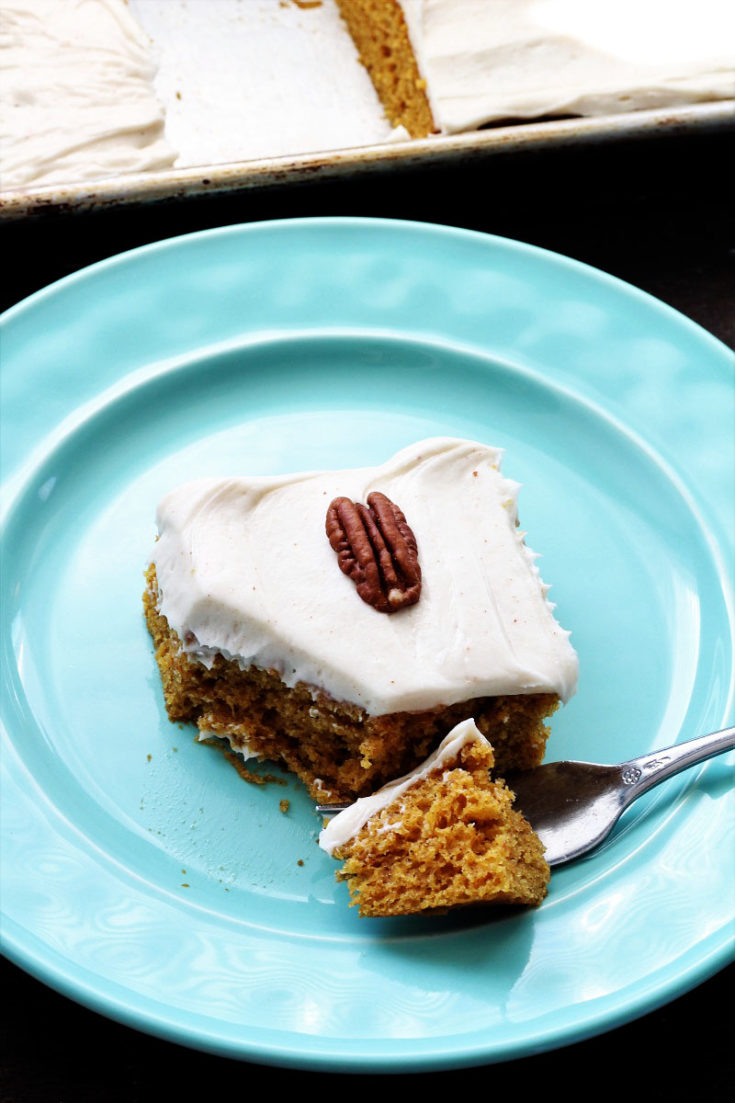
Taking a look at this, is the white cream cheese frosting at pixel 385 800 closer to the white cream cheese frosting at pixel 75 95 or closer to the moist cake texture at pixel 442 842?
the moist cake texture at pixel 442 842

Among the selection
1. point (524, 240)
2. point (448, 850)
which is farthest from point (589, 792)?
point (524, 240)

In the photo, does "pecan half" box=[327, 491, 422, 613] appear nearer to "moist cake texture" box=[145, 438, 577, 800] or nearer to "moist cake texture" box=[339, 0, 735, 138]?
"moist cake texture" box=[145, 438, 577, 800]

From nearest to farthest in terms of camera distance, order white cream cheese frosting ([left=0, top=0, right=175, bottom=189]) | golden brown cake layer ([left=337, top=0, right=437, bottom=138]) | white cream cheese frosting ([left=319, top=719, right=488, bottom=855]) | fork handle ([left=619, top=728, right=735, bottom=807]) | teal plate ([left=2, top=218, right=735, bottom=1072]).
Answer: teal plate ([left=2, top=218, right=735, bottom=1072]), white cream cheese frosting ([left=319, top=719, right=488, bottom=855]), fork handle ([left=619, top=728, right=735, bottom=807]), white cream cheese frosting ([left=0, top=0, right=175, bottom=189]), golden brown cake layer ([left=337, top=0, right=437, bottom=138])

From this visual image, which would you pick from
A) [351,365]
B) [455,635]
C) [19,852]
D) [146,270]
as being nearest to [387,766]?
[455,635]

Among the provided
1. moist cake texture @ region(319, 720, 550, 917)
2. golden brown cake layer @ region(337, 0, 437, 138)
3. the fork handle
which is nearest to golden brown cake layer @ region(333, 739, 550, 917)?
moist cake texture @ region(319, 720, 550, 917)

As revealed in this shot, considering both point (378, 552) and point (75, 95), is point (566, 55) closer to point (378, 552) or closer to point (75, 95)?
point (75, 95)

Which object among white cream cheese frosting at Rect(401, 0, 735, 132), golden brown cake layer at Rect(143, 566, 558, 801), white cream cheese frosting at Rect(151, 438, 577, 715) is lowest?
golden brown cake layer at Rect(143, 566, 558, 801)

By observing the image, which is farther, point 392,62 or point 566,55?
point 392,62
